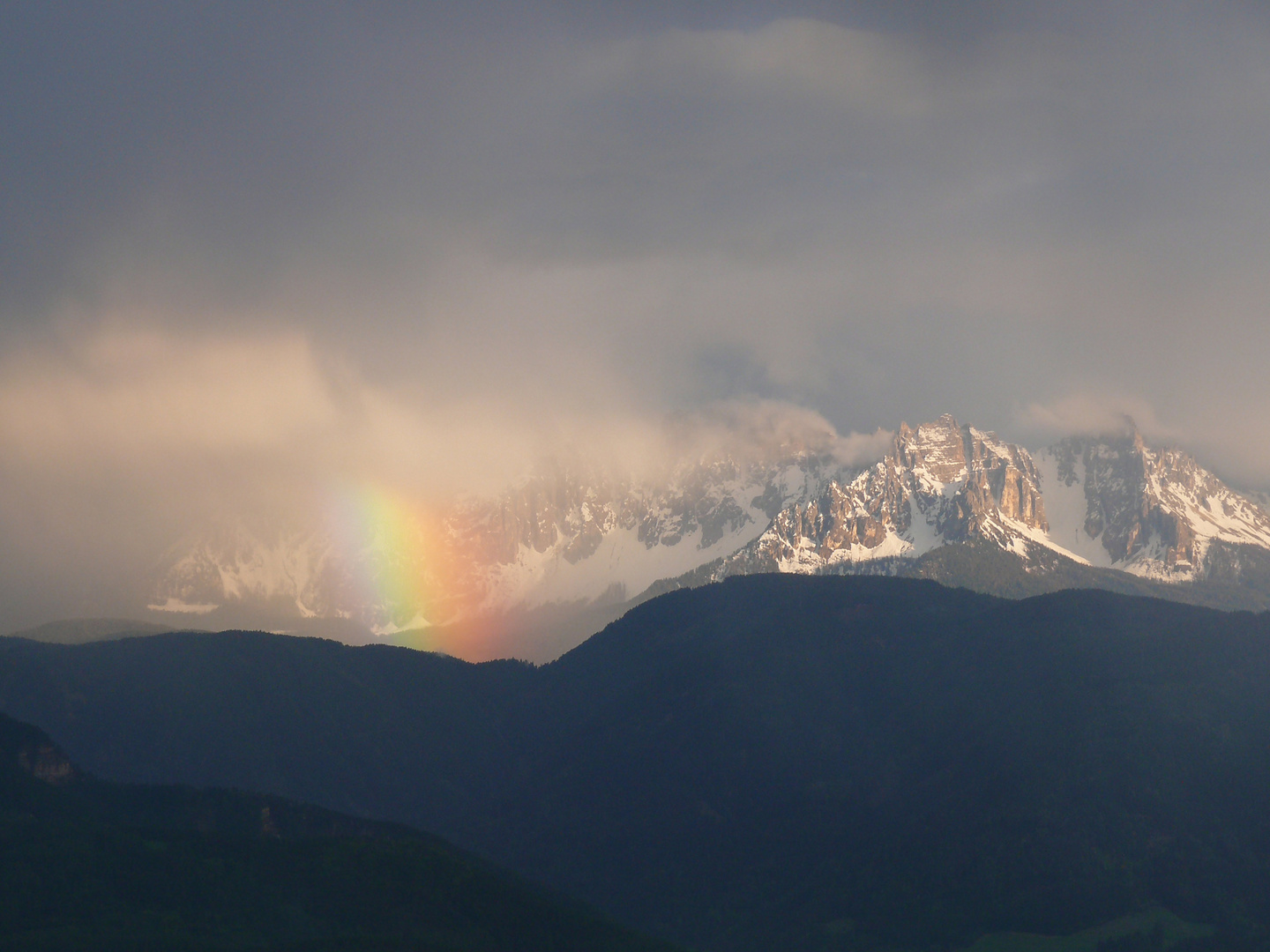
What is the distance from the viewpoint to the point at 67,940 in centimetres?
19750

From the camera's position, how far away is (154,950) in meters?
200

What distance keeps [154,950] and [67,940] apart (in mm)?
10966
